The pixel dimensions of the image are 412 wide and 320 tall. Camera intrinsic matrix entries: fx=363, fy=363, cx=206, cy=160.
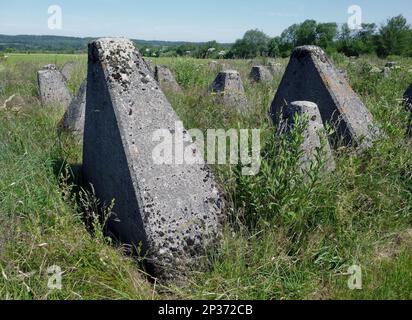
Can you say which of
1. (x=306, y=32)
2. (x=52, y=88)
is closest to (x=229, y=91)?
(x=52, y=88)

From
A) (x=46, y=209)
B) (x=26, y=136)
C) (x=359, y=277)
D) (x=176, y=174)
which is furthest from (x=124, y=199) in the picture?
(x=26, y=136)

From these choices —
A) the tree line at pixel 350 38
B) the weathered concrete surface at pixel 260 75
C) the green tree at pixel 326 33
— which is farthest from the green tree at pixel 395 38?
the weathered concrete surface at pixel 260 75

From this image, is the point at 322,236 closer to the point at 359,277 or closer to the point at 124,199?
the point at 359,277

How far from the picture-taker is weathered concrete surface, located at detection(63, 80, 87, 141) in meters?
4.12

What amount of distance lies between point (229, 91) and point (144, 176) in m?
3.91

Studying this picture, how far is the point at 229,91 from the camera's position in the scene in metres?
5.98

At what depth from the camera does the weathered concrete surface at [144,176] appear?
2.34m

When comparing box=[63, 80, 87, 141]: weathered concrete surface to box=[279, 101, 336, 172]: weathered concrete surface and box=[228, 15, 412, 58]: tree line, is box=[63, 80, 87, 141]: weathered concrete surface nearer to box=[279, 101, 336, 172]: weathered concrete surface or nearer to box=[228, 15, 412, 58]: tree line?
box=[279, 101, 336, 172]: weathered concrete surface

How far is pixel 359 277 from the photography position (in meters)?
2.39

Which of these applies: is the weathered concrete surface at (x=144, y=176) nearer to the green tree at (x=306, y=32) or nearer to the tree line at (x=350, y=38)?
the tree line at (x=350, y=38)

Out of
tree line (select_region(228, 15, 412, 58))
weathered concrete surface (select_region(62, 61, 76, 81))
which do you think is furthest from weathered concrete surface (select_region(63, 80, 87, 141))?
tree line (select_region(228, 15, 412, 58))

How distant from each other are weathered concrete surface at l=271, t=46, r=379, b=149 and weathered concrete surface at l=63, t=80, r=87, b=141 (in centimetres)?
227
